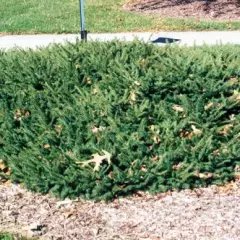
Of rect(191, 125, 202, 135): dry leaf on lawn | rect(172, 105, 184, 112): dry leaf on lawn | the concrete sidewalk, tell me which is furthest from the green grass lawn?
rect(191, 125, 202, 135): dry leaf on lawn

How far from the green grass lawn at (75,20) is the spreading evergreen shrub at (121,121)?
25.5 ft

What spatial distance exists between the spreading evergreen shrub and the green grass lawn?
25.5ft

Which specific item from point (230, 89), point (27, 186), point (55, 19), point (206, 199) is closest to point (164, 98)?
point (230, 89)

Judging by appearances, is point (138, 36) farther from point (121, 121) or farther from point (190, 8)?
point (121, 121)

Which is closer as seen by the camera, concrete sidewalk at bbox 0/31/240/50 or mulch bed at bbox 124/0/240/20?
concrete sidewalk at bbox 0/31/240/50

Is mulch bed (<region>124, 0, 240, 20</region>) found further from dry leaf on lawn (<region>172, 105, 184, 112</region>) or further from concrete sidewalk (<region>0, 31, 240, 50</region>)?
dry leaf on lawn (<region>172, 105, 184, 112</region>)

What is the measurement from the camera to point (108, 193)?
4.58 metres

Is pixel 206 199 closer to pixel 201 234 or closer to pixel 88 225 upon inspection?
pixel 201 234

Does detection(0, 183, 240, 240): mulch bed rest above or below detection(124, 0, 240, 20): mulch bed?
below

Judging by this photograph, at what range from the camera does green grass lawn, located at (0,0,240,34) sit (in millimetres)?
13266

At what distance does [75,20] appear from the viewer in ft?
47.4

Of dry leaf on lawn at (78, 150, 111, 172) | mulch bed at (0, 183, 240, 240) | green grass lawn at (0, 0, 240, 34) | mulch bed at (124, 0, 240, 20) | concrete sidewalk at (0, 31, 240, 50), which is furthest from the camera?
mulch bed at (124, 0, 240, 20)

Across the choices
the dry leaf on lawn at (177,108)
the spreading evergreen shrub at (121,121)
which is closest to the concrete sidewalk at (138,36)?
the spreading evergreen shrub at (121,121)

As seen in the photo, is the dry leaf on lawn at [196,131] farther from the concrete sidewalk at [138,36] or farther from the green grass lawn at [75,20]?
the green grass lawn at [75,20]
